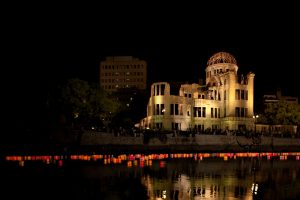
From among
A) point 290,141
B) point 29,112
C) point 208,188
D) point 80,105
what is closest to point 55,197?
point 208,188

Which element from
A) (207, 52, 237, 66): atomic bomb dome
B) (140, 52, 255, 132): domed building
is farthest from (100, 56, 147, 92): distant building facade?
(140, 52, 255, 132): domed building

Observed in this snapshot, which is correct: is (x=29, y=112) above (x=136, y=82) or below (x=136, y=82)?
below

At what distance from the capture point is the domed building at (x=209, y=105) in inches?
3201

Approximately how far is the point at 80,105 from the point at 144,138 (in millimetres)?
11286

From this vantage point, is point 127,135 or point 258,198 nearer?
point 258,198

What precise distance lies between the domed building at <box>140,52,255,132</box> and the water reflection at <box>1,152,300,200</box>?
3736cm

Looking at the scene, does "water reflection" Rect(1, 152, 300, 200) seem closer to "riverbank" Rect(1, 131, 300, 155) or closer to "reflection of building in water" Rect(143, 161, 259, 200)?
"reflection of building in water" Rect(143, 161, 259, 200)

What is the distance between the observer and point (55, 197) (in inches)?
922

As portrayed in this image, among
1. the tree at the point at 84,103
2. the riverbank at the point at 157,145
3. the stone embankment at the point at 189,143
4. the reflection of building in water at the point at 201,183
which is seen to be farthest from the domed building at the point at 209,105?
the reflection of building in water at the point at 201,183

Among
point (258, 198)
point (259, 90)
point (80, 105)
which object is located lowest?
point (258, 198)

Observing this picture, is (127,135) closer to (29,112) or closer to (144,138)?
(144,138)

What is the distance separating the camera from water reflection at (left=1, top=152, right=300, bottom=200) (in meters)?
25.1

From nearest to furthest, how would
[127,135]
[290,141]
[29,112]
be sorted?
[29,112] < [127,135] < [290,141]

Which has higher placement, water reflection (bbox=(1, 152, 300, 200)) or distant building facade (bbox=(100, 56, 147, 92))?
distant building facade (bbox=(100, 56, 147, 92))
